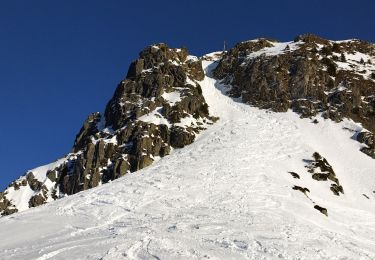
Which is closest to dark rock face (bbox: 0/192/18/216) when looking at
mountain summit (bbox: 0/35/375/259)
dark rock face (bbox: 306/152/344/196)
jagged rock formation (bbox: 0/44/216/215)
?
jagged rock formation (bbox: 0/44/216/215)

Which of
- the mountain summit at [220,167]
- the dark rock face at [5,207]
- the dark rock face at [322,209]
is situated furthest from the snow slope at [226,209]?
the dark rock face at [5,207]

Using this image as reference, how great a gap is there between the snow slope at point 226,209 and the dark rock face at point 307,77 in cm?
557

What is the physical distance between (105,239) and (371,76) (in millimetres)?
71380

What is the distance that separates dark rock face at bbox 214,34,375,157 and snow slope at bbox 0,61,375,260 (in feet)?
18.3

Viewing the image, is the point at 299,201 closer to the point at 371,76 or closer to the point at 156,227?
the point at 156,227

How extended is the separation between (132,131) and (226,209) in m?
38.3

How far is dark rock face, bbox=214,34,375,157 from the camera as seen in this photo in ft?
273

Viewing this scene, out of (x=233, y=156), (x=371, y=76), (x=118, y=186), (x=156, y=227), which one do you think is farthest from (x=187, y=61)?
(x=156, y=227)

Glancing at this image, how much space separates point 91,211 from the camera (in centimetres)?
4394

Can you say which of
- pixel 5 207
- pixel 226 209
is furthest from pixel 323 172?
pixel 5 207

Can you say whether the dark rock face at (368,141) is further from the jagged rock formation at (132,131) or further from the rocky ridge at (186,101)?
the jagged rock formation at (132,131)

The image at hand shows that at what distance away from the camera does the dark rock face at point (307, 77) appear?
3270 inches

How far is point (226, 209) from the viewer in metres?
41.3

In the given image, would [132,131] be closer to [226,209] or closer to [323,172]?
[323,172]
